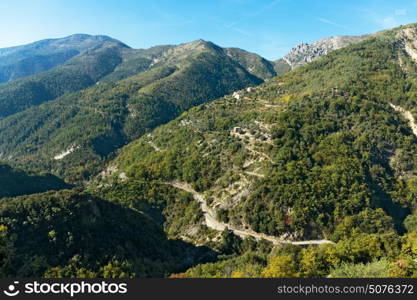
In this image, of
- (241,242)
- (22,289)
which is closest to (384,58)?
(241,242)

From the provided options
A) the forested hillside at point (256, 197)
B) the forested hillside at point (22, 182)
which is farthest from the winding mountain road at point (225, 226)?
the forested hillside at point (22, 182)

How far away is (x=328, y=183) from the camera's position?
326 feet

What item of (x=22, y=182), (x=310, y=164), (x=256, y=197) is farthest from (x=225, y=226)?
(x=22, y=182)

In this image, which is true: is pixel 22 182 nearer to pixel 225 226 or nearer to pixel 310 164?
pixel 225 226

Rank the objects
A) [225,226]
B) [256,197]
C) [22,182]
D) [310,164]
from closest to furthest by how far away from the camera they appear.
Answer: [225,226] → [256,197] → [310,164] → [22,182]

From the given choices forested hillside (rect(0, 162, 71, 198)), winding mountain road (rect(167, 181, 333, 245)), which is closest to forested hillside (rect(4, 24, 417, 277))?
winding mountain road (rect(167, 181, 333, 245))

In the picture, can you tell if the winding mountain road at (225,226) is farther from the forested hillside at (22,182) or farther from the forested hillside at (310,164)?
the forested hillside at (22,182)

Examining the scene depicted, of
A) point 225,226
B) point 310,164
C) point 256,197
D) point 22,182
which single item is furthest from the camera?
point 22,182

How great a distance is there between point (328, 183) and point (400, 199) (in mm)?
23819

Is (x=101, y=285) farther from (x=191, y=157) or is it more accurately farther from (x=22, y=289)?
(x=191, y=157)

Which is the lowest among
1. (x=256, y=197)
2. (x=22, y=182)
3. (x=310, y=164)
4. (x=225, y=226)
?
(x=225, y=226)

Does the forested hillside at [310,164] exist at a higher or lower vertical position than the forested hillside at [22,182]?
higher

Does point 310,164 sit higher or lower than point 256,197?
higher

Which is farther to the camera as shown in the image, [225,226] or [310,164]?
[310,164]
